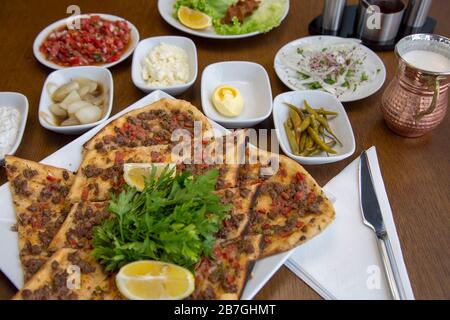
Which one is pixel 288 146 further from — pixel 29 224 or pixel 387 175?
pixel 29 224

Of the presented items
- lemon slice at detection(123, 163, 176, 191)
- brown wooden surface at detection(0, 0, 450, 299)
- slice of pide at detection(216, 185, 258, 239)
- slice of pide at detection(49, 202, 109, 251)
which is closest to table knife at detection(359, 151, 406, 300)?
brown wooden surface at detection(0, 0, 450, 299)

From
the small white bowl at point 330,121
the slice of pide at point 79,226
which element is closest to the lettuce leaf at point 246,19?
the small white bowl at point 330,121

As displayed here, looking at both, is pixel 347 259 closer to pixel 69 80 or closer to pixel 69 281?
pixel 69 281

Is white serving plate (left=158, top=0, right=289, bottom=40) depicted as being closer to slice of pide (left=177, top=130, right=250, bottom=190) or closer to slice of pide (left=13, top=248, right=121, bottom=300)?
slice of pide (left=177, top=130, right=250, bottom=190)

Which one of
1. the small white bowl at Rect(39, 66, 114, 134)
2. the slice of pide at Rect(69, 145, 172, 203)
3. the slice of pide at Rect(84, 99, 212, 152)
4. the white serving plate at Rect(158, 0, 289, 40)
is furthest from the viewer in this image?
the white serving plate at Rect(158, 0, 289, 40)

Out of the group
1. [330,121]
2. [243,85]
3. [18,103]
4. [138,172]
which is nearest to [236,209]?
[138,172]
